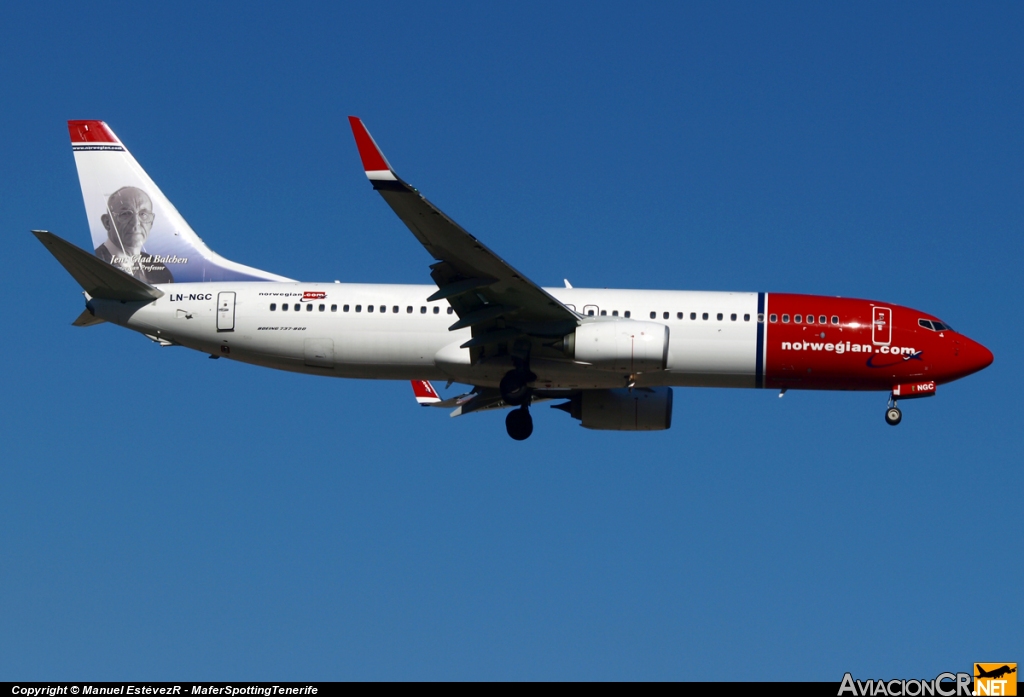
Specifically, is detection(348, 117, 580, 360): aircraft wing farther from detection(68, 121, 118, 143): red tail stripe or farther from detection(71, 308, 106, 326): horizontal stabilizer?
detection(68, 121, 118, 143): red tail stripe

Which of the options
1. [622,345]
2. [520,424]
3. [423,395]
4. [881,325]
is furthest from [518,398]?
[881,325]

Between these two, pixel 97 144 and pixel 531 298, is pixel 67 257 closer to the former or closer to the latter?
pixel 97 144

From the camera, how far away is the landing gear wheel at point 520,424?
116ft

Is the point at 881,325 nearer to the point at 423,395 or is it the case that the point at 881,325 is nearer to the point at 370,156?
the point at 423,395

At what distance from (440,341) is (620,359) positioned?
490 centimetres

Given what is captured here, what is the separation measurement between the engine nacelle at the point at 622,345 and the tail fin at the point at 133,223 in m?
9.09

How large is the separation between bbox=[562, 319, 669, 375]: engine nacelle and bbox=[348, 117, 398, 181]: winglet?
7227mm

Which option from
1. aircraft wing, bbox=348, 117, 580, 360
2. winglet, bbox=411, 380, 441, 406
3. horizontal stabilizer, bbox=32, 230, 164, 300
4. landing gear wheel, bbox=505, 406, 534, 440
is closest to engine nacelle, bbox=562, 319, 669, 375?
aircraft wing, bbox=348, 117, 580, 360

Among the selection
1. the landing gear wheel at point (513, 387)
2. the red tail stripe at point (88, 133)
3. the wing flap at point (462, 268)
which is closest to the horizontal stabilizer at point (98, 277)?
the red tail stripe at point (88, 133)

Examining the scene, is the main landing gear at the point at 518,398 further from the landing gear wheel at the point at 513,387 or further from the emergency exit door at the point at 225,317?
the emergency exit door at the point at 225,317

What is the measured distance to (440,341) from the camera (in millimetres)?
34250

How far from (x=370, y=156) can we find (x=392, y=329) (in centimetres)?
749

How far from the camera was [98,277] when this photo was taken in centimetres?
3431

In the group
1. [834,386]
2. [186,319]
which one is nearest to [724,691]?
[834,386]
